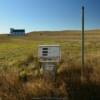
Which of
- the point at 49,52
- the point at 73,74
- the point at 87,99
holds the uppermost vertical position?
the point at 49,52

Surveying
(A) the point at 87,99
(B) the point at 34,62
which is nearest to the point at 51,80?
(A) the point at 87,99

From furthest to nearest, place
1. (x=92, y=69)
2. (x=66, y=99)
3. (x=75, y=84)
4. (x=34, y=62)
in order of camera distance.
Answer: (x=34, y=62) < (x=92, y=69) < (x=75, y=84) < (x=66, y=99)

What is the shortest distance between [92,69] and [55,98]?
182cm

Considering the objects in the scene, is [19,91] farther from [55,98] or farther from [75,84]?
[75,84]

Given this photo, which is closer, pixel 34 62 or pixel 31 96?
pixel 31 96

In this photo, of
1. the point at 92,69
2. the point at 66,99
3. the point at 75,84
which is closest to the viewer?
the point at 66,99

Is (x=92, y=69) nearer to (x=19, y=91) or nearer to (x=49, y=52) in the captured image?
(x=49, y=52)

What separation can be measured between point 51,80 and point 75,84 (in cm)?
68

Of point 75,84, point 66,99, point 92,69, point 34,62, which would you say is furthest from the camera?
point 34,62

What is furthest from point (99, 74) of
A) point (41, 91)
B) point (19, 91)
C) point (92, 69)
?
point (19, 91)

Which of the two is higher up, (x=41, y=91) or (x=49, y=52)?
(x=49, y=52)

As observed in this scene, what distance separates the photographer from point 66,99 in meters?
7.84

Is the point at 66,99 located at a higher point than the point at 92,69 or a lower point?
lower

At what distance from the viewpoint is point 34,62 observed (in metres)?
11.0
